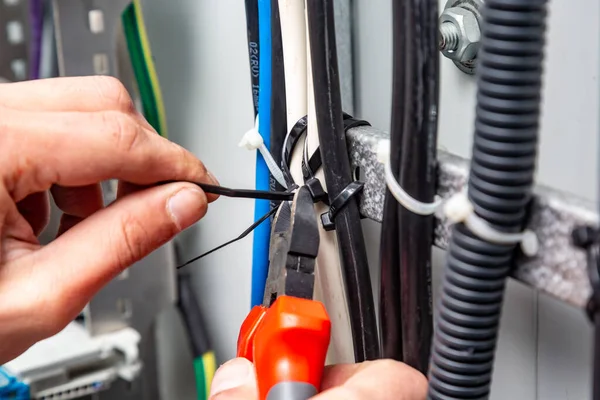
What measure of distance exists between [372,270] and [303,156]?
110mm

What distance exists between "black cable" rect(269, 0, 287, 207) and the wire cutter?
88 mm

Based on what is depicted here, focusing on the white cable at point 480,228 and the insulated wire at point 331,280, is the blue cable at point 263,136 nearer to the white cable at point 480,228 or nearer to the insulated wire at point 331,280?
the insulated wire at point 331,280

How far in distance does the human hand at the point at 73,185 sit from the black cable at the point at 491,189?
0.57 feet

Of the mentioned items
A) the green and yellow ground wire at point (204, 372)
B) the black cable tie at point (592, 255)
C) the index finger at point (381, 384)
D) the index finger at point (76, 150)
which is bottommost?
the green and yellow ground wire at point (204, 372)

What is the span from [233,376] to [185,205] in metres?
0.11

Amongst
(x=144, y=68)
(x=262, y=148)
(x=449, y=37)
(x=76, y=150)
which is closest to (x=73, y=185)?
(x=76, y=150)

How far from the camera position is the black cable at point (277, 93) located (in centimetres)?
47

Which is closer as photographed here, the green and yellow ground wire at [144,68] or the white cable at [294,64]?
the white cable at [294,64]

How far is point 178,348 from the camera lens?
2.90ft

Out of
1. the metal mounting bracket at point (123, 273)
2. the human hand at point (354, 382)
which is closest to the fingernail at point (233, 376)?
the human hand at point (354, 382)

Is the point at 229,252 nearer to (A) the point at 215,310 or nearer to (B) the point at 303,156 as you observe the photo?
(A) the point at 215,310

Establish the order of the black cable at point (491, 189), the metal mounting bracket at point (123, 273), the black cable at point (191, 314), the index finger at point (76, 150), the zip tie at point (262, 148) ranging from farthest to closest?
the black cable at point (191, 314) < the metal mounting bracket at point (123, 273) < the zip tie at point (262, 148) < the index finger at point (76, 150) < the black cable at point (491, 189)

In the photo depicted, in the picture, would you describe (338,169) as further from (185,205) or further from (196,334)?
(196,334)

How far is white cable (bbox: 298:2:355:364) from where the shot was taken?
0.44 m
